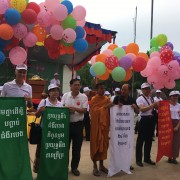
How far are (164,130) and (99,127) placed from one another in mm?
1589

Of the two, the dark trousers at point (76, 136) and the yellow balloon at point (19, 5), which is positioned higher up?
the yellow balloon at point (19, 5)

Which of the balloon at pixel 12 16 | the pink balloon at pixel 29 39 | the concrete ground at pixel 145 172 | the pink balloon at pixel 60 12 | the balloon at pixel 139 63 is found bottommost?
the concrete ground at pixel 145 172

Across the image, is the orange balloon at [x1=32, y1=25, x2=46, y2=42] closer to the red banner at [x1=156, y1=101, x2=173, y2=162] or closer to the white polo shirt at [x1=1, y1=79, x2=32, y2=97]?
the white polo shirt at [x1=1, y1=79, x2=32, y2=97]

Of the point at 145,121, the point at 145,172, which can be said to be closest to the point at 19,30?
the point at 145,121

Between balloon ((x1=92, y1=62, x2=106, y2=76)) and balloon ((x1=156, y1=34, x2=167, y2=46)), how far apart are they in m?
1.71

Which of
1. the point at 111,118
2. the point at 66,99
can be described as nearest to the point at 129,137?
the point at 111,118

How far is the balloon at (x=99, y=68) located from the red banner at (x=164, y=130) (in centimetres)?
134

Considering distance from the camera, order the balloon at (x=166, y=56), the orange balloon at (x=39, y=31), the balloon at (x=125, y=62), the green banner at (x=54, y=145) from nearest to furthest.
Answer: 1. the green banner at (x=54, y=145)
2. the balloon at (x=125, y=62)
3. the balloon at (x=166, y=56)
4. the orange balloon at (x=39, y=31)

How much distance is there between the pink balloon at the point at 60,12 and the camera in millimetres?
6371

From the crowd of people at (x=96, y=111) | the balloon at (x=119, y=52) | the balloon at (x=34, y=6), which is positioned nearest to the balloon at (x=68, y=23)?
the balloon at (x=34, y=6)

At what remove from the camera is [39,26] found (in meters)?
6.74

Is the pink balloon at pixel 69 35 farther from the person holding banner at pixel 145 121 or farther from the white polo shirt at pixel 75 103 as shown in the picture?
the person holding banner at pixel 145 121

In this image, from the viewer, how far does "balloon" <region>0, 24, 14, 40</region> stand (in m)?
5.93

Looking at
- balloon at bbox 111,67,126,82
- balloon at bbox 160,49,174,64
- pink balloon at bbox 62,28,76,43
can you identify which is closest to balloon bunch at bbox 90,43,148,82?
balloon at bbox 111,67,126,82
